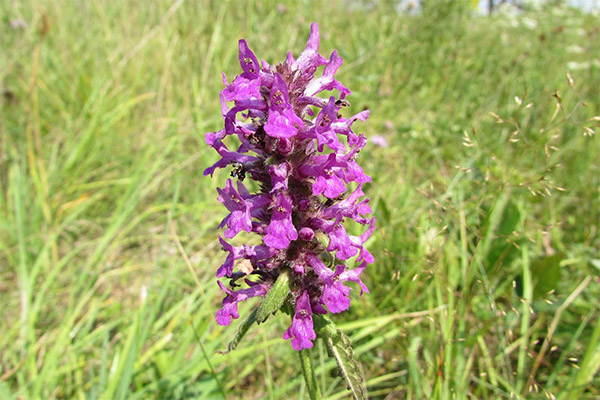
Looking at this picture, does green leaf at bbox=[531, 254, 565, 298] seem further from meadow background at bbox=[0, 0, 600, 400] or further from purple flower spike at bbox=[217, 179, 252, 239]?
purple flower spike at bbox=[217, 179, 252, 239]

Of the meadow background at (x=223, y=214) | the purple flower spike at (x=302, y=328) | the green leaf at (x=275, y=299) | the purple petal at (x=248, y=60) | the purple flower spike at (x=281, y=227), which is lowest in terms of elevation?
the meadow background at (x=223, y=214)

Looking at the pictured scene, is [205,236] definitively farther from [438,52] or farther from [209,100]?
[438,52]

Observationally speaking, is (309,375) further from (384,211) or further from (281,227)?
(384,211)

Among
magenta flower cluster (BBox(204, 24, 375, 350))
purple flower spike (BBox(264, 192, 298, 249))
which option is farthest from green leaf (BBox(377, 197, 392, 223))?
purple flower spike (BBox(264, 192, 298, 249))

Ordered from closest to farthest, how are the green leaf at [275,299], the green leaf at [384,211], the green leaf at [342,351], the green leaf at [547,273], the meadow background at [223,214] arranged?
the green leaf at [275,299]
the green leaf at [342,351]
the meadow background at [223,214]
the green leaf at [547,273]
the green leaf at [384,211]

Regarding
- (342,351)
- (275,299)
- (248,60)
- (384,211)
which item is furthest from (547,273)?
(248,60)

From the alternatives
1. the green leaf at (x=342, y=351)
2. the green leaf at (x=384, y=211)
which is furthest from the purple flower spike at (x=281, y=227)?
the green leaf at (x=384, y=211)

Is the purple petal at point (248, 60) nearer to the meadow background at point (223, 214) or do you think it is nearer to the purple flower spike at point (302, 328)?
the purple flower spike at point (302, 328)
